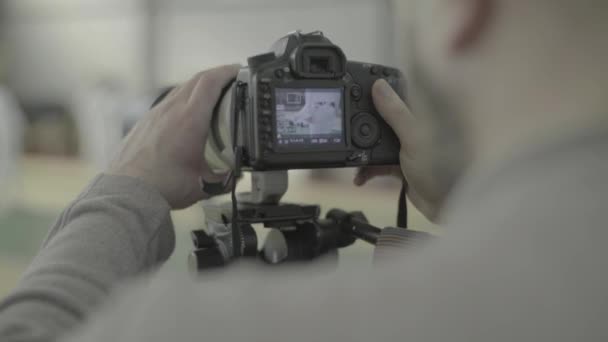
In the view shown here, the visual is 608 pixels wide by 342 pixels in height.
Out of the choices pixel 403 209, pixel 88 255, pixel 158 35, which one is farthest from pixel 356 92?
pixel 158 35

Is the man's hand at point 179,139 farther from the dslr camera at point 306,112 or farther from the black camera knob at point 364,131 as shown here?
the black camera knob at point 364,131

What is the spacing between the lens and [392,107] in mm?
757

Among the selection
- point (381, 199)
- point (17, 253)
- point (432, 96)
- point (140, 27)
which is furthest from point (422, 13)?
point (140, 27)

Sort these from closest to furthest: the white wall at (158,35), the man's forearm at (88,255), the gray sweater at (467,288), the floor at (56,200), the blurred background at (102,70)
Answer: the gray sweater at (467,288) → the man's forearm at (88,255) → the floor at (56,200) → the blurred background at (102,70) → the white wall at (158,35)

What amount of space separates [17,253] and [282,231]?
2.35 m

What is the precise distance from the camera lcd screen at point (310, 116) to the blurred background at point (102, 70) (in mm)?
1735

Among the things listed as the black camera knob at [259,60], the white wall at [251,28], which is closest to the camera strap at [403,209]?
the black camera knob at [259,60]

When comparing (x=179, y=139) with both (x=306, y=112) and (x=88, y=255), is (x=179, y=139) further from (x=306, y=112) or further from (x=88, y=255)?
(x=88, y=255)

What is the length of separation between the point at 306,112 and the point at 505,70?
0.40 m

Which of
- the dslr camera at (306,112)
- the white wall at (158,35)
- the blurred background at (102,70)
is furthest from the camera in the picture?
the white wall at (158,35)

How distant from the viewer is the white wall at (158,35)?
10.8 ft

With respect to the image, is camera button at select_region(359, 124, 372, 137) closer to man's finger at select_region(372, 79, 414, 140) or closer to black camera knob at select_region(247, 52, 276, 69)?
man's finger at select_region(372, 79, 414, 140)

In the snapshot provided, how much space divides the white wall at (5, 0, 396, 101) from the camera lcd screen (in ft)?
7.36

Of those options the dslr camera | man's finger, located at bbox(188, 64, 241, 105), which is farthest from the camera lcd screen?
man's finger, located at bbox(188, 64, 241, 105)
